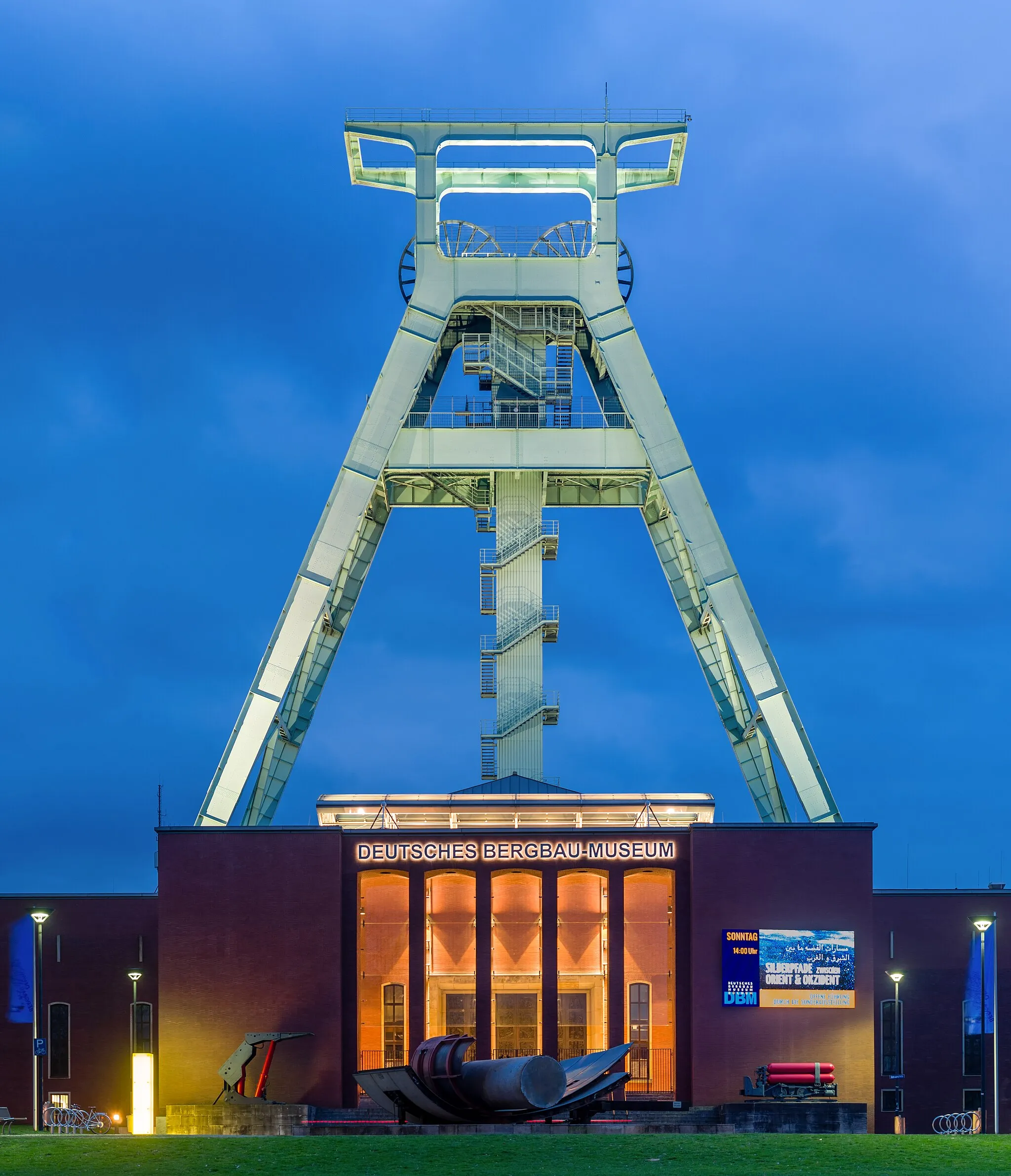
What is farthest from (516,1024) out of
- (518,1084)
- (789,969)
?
(518,1084)

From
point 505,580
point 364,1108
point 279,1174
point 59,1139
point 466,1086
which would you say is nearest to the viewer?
point 279,1174

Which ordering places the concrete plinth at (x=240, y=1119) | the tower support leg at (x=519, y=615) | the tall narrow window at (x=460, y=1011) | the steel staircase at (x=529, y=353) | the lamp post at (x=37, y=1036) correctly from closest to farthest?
the concrete plinth at (x=240, y=1119), the lamp post at (x=37, y=1036), the tall narrow window at (x=460, y=1011), the tower support leg at (x=519, y=615), the steel staircase at (x=529, y=353)

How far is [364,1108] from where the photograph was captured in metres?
46.7

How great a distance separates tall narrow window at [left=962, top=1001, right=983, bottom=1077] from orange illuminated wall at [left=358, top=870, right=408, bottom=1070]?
16.5 meters

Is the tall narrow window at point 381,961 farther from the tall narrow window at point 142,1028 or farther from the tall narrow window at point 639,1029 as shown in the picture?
the tall narrow window at point 639,1029

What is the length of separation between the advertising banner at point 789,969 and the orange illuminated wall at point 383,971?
10.2m

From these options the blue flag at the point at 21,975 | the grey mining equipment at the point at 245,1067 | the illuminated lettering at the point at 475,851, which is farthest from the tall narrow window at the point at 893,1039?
the blue flag at the point at 21,975

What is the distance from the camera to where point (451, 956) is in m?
58.4

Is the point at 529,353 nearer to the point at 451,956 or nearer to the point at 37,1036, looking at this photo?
the point at 451,956

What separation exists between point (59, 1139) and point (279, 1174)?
767cm

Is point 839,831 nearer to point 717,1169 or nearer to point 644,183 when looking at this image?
point 717,1169

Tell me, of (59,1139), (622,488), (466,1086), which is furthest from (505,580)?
(59,1139)

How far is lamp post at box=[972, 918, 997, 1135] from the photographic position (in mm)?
46094

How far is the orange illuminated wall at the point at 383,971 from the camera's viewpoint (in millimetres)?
54219
